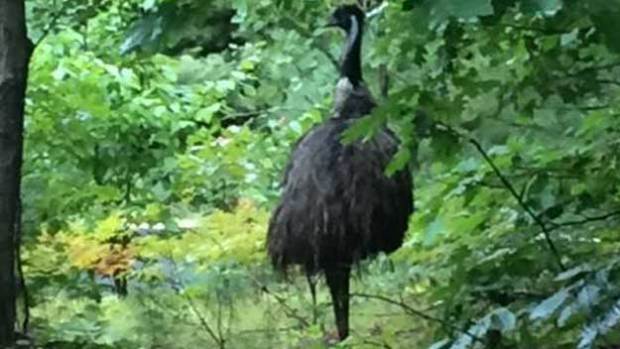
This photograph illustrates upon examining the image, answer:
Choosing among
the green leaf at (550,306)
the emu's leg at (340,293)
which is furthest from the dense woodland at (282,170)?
the emu's leg at (340,293)

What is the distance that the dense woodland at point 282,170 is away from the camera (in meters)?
2.08

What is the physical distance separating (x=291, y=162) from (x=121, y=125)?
76 centimetres

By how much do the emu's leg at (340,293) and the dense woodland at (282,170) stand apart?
0.37 feet

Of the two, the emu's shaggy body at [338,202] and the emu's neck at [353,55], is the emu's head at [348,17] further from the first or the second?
the emu's shaggy body at [338,202]

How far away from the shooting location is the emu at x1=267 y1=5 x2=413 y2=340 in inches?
138

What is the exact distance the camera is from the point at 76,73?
4016mm

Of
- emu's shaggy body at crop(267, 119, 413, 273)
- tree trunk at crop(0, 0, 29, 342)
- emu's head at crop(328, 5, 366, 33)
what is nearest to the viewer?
tree trunk at crop(0, 0, 29, 342)

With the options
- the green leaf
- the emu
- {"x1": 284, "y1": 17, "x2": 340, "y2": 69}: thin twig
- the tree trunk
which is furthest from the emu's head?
the green leaf

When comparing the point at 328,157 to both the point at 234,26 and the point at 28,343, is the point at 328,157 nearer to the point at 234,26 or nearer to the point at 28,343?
the point at 28,343

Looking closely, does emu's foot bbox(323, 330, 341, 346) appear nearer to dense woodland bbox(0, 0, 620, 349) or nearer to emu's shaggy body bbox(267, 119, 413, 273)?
dense woodland bbox(0, 0, 620, 349)

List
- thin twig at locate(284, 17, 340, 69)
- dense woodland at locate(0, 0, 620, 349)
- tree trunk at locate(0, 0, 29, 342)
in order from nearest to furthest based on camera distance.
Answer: dense woodland at locate(0, 0, 620, 349) → tree trunk at locate(0, 0, 29, 342) → thin twig at locate(284, 17, 340, 69)

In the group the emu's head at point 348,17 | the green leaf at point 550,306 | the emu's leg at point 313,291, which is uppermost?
the emu's head at point 348,17

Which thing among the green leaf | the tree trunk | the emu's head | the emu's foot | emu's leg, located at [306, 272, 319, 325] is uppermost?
the emu's head

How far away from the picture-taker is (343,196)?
3.50m
